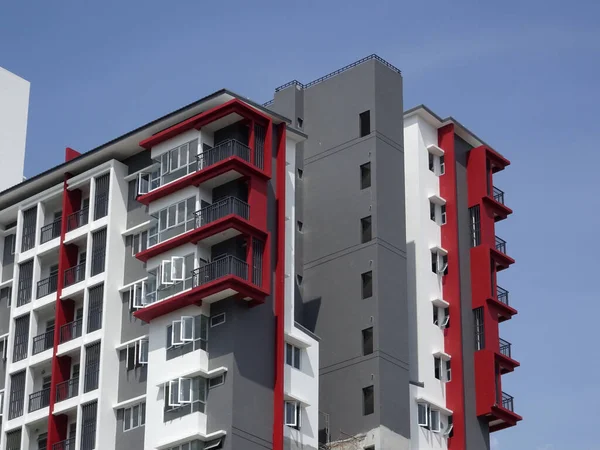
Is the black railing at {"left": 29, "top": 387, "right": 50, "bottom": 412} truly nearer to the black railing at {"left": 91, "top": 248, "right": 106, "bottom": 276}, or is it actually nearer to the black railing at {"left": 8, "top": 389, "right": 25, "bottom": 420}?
the black railing at {"left": 8, "top": 389, "right": 25, "bottom": 420}

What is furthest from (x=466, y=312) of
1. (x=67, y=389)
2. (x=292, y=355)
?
(x=67, y=389)

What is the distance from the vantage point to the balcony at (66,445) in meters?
75.4

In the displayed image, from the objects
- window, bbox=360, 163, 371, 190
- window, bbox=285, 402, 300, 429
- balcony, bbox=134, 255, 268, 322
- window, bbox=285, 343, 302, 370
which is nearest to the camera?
balcony, bbox=134, 255, 268, 322

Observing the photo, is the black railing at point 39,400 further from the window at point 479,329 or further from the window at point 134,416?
the window at point 479,329

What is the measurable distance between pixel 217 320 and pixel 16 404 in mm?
13150

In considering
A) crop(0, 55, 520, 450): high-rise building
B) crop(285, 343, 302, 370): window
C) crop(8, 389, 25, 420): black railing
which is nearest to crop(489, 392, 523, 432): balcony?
crop(0, 55, 520, 450): high-rise building

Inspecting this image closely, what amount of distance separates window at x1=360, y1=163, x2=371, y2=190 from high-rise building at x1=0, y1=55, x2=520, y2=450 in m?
0.13

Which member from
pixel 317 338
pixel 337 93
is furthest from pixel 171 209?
pixel 337 93

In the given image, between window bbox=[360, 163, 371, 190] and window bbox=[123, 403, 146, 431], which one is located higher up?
window bbox=[360, 163, 371, 190]

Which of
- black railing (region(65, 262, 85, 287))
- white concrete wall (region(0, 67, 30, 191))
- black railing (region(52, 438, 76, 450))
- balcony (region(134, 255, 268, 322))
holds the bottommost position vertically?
black railing (region(52, 438, 76, 450))

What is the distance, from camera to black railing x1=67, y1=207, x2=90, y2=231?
3169 inches

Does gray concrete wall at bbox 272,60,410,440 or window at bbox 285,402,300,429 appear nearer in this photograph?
window at bbox 285,402,300,429

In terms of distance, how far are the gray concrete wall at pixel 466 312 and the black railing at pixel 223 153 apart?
16801mm

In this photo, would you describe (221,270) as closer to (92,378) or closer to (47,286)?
(92,378)
